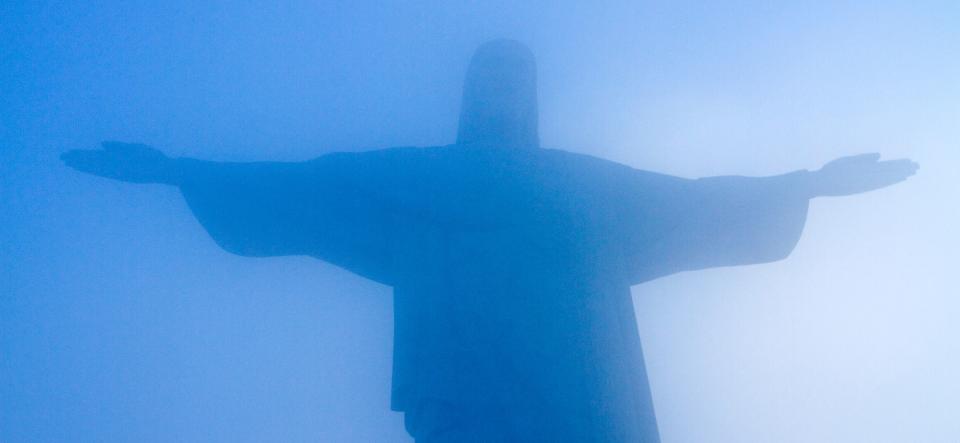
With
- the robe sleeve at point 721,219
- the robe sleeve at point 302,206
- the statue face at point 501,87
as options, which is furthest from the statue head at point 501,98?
the robe sleeve at point 721,219

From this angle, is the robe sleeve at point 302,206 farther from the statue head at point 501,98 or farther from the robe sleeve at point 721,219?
the robe sleeve at point 721,219

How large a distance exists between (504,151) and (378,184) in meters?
0.68

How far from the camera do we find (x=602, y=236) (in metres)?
3.52

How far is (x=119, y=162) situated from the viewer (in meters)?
3.35

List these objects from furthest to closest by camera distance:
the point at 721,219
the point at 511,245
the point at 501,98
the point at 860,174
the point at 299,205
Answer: the point at 501,98, the point at 721,219, the point at 860,174, the point at 299,205, the point at 511,245

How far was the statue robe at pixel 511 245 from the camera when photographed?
2996mm

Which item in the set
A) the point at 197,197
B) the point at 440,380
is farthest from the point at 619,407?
the point at 197,197

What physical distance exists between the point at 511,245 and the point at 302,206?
1035mm

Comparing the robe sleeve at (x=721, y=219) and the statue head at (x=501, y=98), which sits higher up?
the statue head at (x=501, y=98)

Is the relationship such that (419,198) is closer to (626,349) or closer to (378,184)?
(378,184)

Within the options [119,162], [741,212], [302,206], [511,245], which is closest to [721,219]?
[741,212]

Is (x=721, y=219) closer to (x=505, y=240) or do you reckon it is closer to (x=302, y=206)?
(x=505, y=240)

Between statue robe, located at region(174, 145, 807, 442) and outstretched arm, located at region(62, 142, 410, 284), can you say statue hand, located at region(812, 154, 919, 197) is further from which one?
outstretched arm, located at region(62, 142, 410, 284)

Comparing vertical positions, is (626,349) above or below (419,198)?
below
